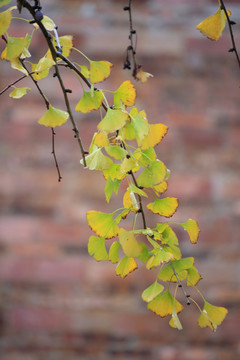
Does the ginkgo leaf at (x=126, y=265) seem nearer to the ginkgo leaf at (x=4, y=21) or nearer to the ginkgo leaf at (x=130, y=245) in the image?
the ginkgo leaf at (x=130, y=245)

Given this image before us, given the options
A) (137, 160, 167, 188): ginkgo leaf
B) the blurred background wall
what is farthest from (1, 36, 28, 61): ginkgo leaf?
the blurred background wall

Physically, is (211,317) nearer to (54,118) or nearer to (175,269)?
(175,269)

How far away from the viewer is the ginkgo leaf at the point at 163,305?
37 centimetres

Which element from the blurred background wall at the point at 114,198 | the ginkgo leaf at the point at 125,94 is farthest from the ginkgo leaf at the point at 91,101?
the blurred background wall at the point at 114,198

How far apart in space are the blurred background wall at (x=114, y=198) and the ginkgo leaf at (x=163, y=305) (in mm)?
656

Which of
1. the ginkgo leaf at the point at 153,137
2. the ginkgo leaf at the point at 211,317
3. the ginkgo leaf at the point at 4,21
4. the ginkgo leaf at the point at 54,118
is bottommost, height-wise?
the ginkgo leaf at the point at 211,317

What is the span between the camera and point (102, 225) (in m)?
0.38

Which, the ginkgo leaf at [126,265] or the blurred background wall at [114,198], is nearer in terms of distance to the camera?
the ginkgo leaf at [126,265]

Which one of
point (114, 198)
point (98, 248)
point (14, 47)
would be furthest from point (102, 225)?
point (114, 198)

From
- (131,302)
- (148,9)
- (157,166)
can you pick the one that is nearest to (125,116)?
(157,166)

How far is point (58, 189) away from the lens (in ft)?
3.46

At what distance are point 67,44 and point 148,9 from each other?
28.3 inches

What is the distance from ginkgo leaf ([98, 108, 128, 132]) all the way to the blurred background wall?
2.26 feet

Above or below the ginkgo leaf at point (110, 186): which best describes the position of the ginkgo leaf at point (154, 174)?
above
